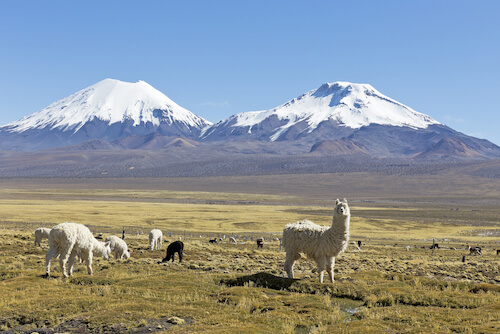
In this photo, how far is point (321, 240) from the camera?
55.3ft

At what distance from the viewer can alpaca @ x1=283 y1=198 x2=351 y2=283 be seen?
1648cm

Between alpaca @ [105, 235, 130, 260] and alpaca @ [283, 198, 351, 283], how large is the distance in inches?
423

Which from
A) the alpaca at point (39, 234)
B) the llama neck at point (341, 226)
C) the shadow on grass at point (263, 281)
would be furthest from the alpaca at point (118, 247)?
the llama neck at point (341, 226)

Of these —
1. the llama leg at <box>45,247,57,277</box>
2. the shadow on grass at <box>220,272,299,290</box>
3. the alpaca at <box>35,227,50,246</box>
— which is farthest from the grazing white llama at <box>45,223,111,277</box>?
the alpaca at <box>35,227,50,246</box>

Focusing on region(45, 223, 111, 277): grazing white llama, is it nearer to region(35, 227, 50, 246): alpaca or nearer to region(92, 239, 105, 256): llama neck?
region(92, 239, 105, 256): llama neck

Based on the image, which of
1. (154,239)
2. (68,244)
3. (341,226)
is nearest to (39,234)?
(154,239)

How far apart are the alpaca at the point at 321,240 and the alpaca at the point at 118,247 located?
423 inches

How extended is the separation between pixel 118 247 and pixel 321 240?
1248 centimetres

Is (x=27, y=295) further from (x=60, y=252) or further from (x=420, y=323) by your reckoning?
(x=420, y=323)

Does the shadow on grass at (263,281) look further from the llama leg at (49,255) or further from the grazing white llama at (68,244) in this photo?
the llama leg at (49,255)

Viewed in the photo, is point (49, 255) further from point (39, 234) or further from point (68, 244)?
point (39, 234)

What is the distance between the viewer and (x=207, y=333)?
34.8 ft

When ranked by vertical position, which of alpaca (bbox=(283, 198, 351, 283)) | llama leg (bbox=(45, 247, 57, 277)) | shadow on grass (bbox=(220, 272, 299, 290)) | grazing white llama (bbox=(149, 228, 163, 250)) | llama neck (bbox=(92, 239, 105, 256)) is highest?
alpaca (bbox=(283, 198, 351, 283))

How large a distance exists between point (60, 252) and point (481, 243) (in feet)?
167
